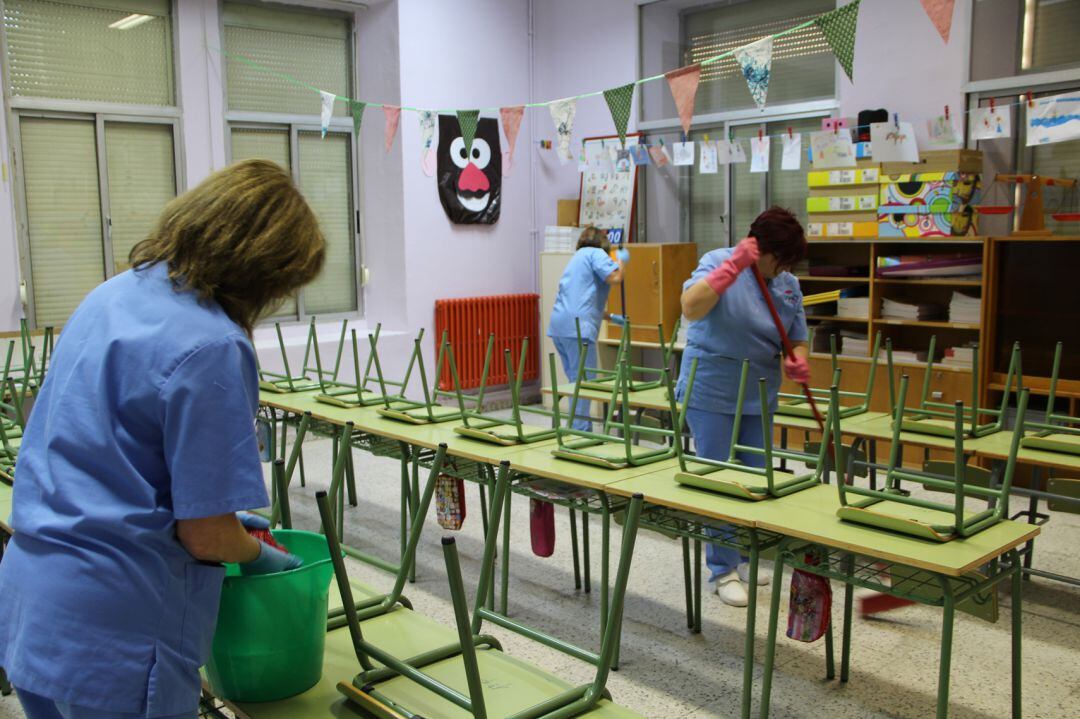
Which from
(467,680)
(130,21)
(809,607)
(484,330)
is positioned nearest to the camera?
(467,680)

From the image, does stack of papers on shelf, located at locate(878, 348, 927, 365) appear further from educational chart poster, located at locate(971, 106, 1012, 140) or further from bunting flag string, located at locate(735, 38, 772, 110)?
bunting flag string, located at locate(735, 38, 772, 110)

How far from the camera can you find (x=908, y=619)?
137 inches

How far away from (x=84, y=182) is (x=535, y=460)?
4370 millimetres

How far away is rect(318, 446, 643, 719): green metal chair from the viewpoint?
60.7 inches

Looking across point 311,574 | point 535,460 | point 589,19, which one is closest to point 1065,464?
point 535,460

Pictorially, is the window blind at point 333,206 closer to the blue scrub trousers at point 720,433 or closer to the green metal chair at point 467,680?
the blue scrub trousers at point 720,433

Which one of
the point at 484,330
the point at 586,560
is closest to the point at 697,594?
the point at 586,560

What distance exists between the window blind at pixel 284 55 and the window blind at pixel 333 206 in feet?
0.83

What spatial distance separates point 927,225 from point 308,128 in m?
4.28

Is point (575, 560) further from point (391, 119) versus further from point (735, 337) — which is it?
point (391, 119)

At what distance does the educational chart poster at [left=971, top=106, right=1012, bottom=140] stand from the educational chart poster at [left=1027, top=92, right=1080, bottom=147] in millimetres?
171

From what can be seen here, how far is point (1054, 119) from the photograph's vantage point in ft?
15.5

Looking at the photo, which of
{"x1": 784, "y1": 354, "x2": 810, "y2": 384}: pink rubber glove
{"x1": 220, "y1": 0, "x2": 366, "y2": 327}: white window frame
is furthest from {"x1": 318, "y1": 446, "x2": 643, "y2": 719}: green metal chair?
{"x1": 220, "y1": 0, "x2": 366, "y2": 327}: white window frame

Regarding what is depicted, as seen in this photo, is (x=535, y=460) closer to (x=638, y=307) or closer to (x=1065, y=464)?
(x=1065, y=464)
